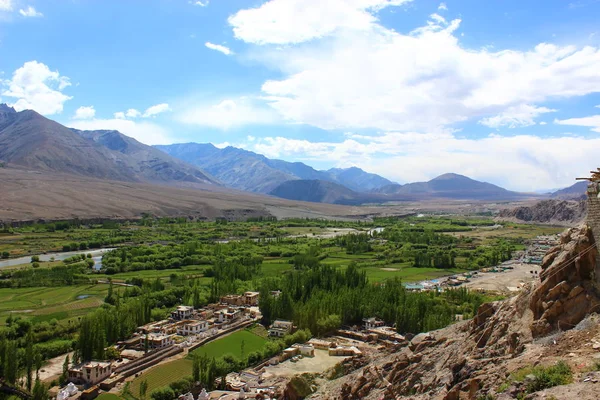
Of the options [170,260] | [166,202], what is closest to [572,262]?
[170,260]

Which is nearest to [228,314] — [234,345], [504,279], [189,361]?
[234,345]

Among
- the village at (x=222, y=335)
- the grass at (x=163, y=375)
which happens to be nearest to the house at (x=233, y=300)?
the village at (x=222, y=335)

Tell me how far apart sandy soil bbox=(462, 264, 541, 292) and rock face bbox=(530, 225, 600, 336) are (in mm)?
34893

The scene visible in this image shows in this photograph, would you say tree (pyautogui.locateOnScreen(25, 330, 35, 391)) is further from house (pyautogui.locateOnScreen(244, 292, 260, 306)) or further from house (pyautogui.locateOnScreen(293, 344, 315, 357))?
house (pyautogui.locateOnScreen(244, 292, 260, 306))

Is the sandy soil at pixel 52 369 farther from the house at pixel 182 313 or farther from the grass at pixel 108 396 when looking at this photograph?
the house at pixel 182 313

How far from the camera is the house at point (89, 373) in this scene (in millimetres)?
24656

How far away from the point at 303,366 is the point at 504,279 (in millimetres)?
33111

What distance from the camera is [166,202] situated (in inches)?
5709

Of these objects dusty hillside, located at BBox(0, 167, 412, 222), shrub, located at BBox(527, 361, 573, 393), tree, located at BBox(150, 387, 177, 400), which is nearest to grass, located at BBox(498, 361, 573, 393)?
shrub, located at BBox(527, 361, 573, 393)

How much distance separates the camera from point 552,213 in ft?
434

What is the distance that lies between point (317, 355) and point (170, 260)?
38671mm

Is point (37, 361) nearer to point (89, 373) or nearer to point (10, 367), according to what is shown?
point (10, 367)

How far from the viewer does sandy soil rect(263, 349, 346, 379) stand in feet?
83.5

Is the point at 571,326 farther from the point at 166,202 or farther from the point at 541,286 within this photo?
the point at 166,202
